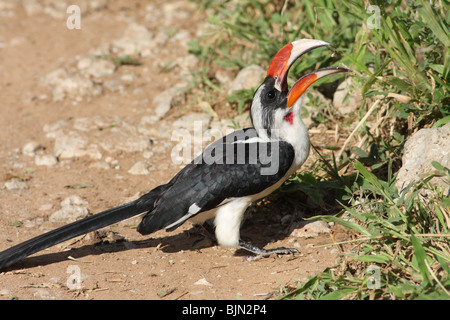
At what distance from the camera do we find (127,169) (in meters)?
4.90

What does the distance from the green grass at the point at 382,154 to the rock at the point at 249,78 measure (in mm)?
161

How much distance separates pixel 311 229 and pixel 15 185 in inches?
99.0

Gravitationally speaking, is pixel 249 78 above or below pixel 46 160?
above

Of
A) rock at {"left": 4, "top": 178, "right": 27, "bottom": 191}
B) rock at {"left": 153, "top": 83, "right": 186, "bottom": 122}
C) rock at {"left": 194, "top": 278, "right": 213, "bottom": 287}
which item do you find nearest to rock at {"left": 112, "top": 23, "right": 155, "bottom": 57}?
rock at {"left": 153, "top": 83, "right": 186, "bottom": 122}

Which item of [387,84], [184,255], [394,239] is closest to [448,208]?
[394,239]

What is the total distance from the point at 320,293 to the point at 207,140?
2.39 metres

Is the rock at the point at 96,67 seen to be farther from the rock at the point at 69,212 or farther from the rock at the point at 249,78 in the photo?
the rock at the point at 69,212

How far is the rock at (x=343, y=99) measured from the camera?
4.74 m

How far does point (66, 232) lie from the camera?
3.62 meters

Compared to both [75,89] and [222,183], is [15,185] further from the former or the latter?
[222,183]

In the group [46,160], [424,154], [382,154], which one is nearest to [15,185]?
[46,160]

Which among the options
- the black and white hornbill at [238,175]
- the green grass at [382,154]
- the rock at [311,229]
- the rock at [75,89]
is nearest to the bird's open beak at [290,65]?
the black and white hornbill at [238,175]
